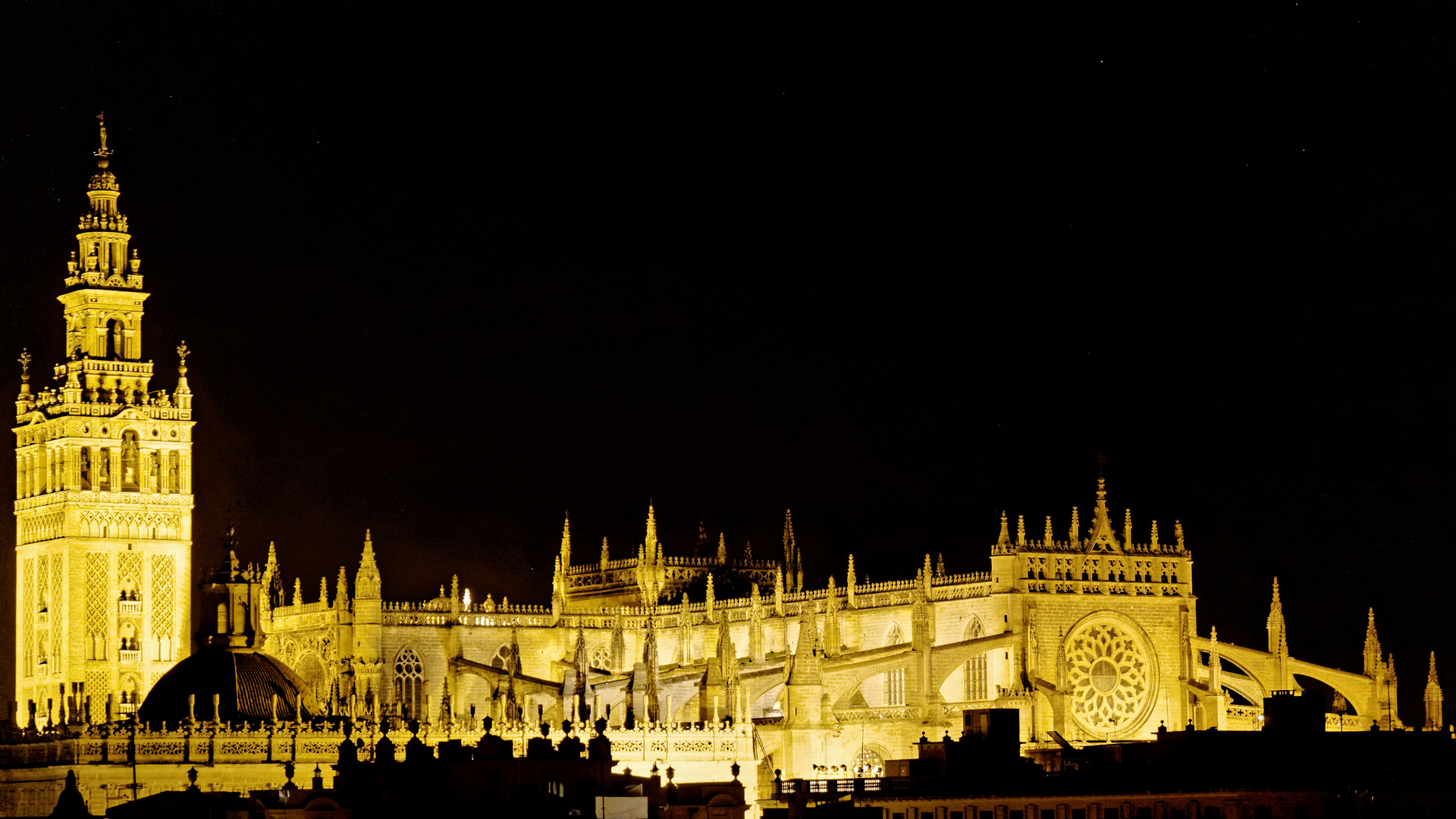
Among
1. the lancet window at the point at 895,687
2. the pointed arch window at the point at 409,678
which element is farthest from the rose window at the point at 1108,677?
the pointed arch window at the point at 409,678

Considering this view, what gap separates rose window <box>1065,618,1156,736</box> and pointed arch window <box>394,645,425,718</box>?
24.7m

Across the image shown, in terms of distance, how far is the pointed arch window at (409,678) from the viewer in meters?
133

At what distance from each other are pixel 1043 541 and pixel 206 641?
93.3 feet

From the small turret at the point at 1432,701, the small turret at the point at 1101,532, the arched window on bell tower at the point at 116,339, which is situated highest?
the arched window on bell tower at the point at 116,339

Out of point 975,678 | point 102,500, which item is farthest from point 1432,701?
point 102,500

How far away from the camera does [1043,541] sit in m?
124

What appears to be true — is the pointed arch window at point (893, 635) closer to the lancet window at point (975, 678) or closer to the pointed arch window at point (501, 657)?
the lancet window at point (975, 678)

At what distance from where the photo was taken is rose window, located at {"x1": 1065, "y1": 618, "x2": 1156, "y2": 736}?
124 meters

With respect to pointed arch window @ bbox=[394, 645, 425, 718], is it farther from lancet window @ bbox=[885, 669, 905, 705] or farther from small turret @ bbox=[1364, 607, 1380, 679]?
small turret @ bbox=[1364, 607, 1380, 679]

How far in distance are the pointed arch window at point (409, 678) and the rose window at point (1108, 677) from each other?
81.2ft

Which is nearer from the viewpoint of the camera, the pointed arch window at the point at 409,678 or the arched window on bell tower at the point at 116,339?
the arched window on bell tower at the point at 116,339

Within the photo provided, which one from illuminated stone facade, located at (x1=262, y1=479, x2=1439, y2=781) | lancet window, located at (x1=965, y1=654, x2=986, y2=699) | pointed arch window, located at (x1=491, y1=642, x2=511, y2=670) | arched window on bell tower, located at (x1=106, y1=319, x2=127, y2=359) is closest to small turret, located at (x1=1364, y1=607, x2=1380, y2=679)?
illuminated stone facade, located at (x1=262, y1=479, x2=1439, y2=781)

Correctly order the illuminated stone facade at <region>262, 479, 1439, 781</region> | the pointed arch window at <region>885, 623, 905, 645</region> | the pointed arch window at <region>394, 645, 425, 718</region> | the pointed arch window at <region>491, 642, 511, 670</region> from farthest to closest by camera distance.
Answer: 1. the pointed arch window at <region>491, 642, 511, 670</region>
2. the pointed arch window at <region>394, 645, 425, 718</region>
3. the pointed arch window at <region>885, 623, 905, 645</region>
4. the illuminated stone facade at <region>262, 479, 1439, 781</region>

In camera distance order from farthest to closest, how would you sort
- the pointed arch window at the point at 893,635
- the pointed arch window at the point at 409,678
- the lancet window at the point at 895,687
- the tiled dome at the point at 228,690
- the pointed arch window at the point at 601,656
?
1. the pointed arch window at the point at 601,656
2. the pointed arch window at the point at 409,678
3. the pointed arch window at the point at 893,635
4. the lancet window at the point at 895,687
5. the tiled dome at the point at 228,690
